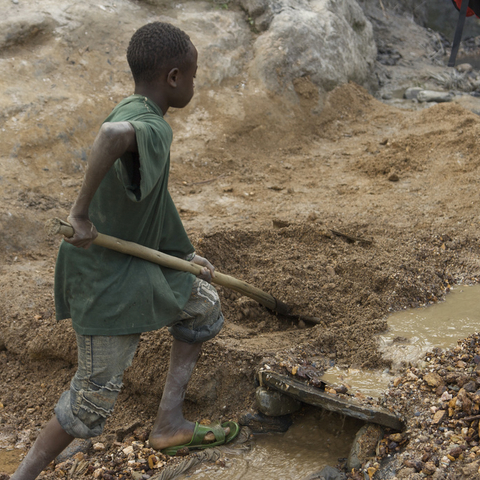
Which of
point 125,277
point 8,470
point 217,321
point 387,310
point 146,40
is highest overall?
point 146,40

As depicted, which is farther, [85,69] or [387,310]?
[85,69]

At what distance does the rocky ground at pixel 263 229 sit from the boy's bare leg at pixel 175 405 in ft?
0.37

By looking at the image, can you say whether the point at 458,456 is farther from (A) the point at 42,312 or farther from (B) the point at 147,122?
(A) the point at 42,312

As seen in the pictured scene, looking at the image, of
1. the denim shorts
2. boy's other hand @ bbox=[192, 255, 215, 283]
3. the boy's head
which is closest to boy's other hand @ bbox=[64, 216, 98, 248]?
the denim shorts

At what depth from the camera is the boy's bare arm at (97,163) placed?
5.50 ft

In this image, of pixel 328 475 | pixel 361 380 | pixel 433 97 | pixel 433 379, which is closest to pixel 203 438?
pixel 328 475

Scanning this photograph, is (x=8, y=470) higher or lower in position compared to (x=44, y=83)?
lower

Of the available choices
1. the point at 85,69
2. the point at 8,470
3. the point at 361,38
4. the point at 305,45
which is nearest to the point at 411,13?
the point at 361,38

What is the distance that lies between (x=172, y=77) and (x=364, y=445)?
1.72 metres

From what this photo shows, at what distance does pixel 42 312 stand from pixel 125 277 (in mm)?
1562

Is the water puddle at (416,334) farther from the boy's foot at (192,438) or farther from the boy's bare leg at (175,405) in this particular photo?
the boy's bare leg at (175,405)

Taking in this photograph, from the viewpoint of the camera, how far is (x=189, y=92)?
2064 millimetres

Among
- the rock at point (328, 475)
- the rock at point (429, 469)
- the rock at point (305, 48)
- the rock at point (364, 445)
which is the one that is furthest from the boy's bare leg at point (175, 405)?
the rock at point (305, 48)

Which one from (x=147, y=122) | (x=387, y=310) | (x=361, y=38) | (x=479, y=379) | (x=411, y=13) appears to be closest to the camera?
(x=147, y=122)
